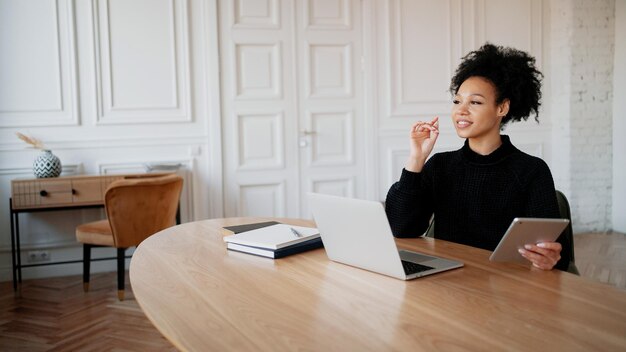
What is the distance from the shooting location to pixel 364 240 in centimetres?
158

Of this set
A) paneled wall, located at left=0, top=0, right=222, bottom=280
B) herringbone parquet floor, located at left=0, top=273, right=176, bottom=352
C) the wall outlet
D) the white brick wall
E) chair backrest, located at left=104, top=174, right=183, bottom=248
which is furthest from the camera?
the white brick wall

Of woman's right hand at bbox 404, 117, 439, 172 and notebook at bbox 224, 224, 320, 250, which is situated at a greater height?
woman's right hand at bbox 404, 117, 439, 172

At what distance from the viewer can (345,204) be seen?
1565 millimetres

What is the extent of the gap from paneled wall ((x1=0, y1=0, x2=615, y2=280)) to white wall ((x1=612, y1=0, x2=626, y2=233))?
0.10 metres

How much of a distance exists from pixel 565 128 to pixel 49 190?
4360 millimetres

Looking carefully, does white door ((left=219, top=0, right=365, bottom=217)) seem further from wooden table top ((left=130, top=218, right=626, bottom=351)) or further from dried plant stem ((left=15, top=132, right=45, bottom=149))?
wooden table top ((left=130, top=218, right=626, bottom=351))

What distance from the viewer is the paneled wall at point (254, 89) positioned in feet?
14.7

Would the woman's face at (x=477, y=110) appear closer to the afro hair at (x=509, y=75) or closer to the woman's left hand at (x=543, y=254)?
the afro hair at (x=509, y=75)

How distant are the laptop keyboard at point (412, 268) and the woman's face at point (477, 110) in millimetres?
612

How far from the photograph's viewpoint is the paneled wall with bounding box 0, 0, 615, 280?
14.7 feet

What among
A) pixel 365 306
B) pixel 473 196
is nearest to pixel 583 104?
pixel 473 196

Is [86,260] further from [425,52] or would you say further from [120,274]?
[425,52]

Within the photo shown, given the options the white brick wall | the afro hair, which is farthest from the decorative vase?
the white brick wall

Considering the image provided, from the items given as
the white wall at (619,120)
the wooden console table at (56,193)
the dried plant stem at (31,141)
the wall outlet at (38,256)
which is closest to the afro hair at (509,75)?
the wooden console table at (56,193)
